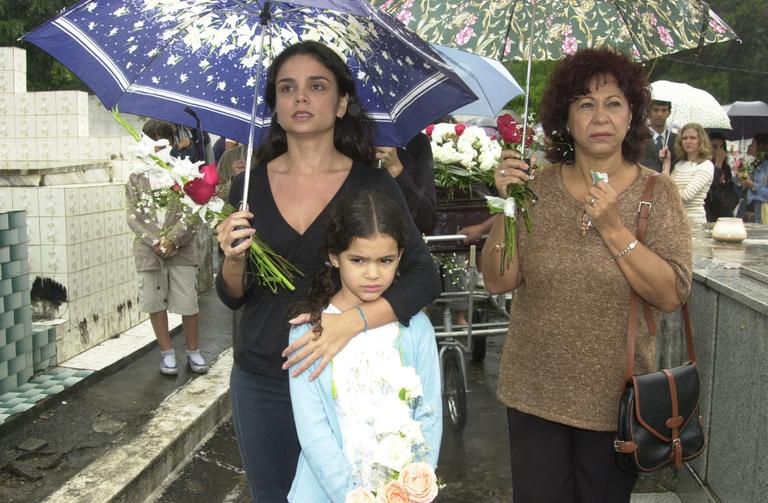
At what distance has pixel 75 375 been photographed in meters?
5.87

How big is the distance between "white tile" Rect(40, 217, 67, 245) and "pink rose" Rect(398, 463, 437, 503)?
456cm

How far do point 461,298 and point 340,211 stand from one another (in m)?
3.63

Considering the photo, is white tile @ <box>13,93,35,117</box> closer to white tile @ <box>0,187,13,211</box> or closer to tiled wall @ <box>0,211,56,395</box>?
white tile @ <box>0,187,13,211</box>

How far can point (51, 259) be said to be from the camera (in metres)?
6.18

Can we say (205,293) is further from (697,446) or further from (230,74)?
(697,446)

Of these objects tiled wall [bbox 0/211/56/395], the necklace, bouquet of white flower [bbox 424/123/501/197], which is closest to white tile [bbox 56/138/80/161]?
tiled wall [bbox 0/211/56/395]

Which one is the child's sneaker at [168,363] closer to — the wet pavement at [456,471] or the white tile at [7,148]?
the wet pavement at [456,471]

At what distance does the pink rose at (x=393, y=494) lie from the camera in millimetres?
2354

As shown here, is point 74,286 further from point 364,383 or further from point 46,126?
point 364,383

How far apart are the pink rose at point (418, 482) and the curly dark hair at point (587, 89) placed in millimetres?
1372

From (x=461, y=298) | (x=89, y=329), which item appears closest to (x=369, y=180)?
(x=461, y=298)

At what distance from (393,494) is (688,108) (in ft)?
28.6

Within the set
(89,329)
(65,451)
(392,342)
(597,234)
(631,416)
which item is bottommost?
(65,451)

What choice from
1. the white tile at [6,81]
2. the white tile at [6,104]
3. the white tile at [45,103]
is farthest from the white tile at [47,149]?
the white tile at [6,81]
